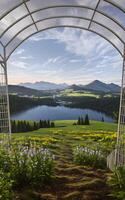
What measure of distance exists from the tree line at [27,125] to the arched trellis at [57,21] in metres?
18.9

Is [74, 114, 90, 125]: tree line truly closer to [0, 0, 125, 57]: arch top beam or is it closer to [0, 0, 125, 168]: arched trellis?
[0, 0, 125, 168]: arched trellis

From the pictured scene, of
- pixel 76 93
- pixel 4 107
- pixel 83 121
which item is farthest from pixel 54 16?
pixel 76 93

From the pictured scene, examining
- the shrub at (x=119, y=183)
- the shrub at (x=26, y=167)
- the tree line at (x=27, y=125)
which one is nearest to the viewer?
the shrub at (x=119, y=183)

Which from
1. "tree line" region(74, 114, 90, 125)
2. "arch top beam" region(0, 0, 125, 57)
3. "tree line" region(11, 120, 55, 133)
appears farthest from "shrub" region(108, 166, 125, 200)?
"tree line" region(74, 114, 90, 125)

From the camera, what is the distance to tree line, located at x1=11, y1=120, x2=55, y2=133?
29.6 meters

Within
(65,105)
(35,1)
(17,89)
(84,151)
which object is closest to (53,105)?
(65,105)

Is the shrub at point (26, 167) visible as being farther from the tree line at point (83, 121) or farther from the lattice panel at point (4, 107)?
the tree line at point (83, 121)

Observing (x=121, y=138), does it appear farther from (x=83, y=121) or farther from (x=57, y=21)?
(x=83, y=121)

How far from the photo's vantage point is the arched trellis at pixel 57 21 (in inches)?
338

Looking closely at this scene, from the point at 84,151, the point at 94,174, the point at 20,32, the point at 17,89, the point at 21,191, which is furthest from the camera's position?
the point at 17,89

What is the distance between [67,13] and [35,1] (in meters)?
1.19

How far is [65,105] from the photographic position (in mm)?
46031

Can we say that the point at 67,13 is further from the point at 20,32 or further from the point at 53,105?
the point at 53,105

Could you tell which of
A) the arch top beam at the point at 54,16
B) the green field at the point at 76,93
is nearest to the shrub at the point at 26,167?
the arch top beam at the point at 54,16
